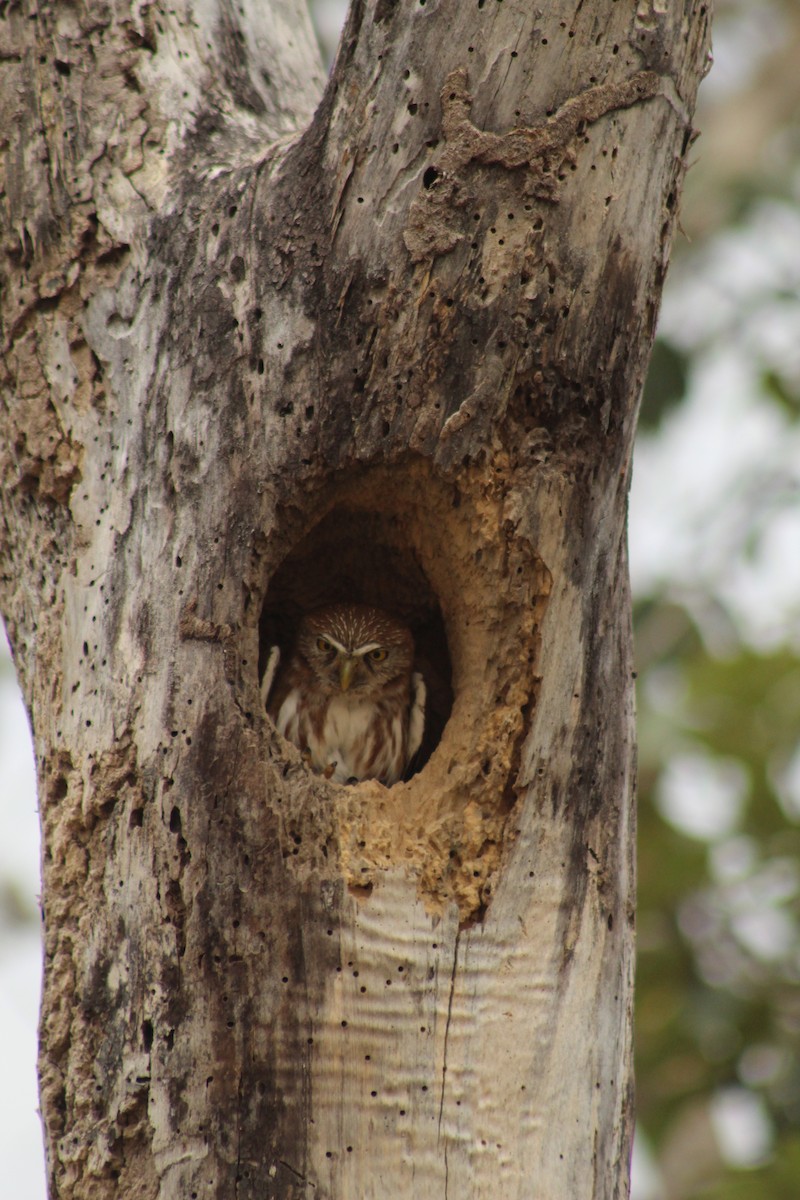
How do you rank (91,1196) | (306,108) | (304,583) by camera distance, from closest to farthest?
(91,1196) < (306,108) < (304,583)

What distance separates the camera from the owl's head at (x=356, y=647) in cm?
572

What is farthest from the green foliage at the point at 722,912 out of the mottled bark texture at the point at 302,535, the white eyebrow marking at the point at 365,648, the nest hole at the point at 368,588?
the mottled bark texture at the point at 302,535

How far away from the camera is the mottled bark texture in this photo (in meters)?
3.40

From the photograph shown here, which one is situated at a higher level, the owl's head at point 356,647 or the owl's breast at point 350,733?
the owl's head at point 356,647

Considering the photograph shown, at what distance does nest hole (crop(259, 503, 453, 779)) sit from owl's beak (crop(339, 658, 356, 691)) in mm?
312

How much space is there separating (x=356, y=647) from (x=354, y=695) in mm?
255

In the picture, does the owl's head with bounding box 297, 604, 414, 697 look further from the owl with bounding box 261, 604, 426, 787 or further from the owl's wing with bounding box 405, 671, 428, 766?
the owl's wing with bounding box 405, 671, 428, 766

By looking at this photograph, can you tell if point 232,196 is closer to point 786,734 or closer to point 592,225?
point 592,225

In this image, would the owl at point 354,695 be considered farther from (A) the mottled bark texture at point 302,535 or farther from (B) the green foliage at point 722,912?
(B) the green foliage at point 722,912

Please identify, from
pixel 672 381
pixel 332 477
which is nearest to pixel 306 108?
pixel 332 477

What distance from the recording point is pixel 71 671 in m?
3.76

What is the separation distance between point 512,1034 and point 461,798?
676 millimetres

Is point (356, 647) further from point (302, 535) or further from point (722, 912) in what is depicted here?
point (722, 912)

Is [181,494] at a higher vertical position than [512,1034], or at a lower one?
higher
